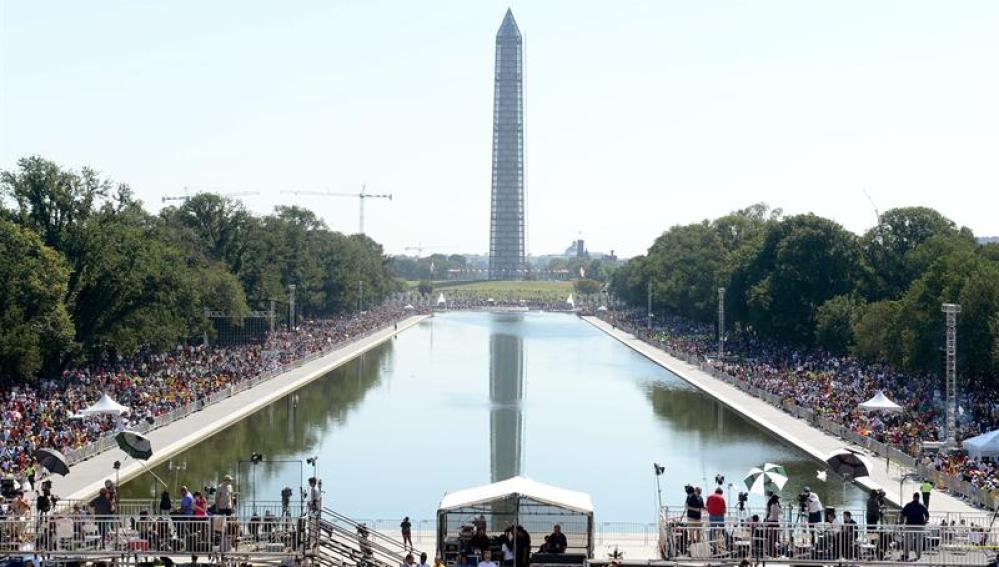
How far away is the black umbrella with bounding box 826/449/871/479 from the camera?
1199 inches

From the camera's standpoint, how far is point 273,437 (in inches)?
2135

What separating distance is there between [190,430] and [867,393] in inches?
1178

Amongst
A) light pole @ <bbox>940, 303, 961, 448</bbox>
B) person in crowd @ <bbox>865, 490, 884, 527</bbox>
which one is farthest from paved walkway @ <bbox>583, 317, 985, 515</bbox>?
person in crowd @ <bbox>865, 490, 884, 527</bbox>

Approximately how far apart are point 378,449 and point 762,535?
2950cm

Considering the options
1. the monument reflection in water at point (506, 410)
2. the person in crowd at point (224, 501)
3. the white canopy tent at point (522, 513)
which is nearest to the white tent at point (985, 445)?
the monument reflection in water at point (506, 410)

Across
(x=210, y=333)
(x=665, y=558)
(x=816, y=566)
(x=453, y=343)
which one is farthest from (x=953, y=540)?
(x=453, y=343)

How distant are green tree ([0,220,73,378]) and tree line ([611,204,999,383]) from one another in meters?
38.0

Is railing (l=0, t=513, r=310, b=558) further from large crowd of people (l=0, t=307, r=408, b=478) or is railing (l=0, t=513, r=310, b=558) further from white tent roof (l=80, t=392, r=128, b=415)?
white tent roof (l=80, t=392, r=128, b=415)

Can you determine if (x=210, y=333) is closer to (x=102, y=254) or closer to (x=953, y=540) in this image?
(x=102, y=254)

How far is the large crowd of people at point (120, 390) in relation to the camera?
45031 millimetres

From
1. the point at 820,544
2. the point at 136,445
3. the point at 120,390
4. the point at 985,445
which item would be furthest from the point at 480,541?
the point at 120,390

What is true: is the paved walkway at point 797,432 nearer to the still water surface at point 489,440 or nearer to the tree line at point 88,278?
the still water surface at point 489,440

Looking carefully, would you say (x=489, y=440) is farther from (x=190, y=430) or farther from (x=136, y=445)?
(x=136, y=445)

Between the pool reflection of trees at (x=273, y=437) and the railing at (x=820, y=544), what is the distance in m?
19.4
